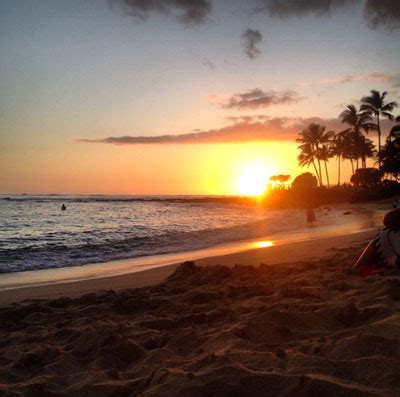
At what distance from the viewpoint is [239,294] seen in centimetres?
510

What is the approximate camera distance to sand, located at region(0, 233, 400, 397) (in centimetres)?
247

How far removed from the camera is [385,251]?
5711 mm

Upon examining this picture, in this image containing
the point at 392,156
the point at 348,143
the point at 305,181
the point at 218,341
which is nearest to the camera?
the point at 218,341

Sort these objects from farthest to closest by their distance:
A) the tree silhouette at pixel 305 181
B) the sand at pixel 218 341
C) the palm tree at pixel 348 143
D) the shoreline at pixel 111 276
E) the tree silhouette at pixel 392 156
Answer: the tree silhouette at pixel 305 181, the palm tree at pixel 348 143, the tree silhouette at pixel 392 156, the shoreline at pixel 111 276, the sand at pixel 218 341

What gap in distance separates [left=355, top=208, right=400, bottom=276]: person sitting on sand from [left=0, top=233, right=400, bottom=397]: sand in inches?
12.1

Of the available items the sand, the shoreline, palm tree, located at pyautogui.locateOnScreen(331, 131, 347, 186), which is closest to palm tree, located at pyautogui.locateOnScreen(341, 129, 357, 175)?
palm tree, located at pyautogui.locateOnScreen(331, 131, 347, 186)

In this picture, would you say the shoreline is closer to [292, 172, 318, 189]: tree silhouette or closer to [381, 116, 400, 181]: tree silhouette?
[381, 116, 400, 181]: tree silhouette

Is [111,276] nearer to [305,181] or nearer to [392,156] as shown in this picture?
[392,156]

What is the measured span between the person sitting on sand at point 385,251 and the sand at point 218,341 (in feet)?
1.00

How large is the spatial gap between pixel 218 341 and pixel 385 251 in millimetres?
3432

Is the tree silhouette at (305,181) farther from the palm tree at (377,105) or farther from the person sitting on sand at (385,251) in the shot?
the person sitting on sand at (385,251)

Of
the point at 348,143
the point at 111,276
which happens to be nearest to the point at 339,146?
the point at 348,143

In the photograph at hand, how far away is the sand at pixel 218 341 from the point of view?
97.1 inches

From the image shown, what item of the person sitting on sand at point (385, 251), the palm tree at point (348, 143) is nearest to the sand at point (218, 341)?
the person sitting on sand at point (385, 251)
